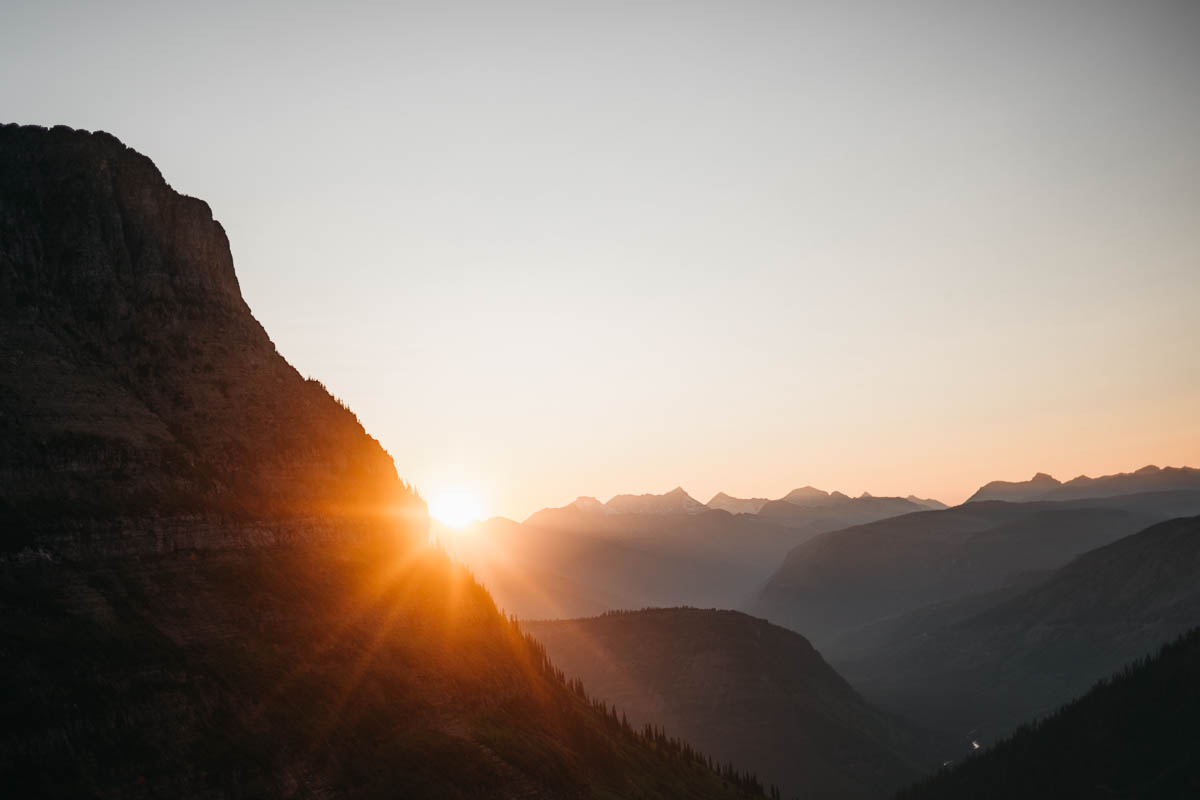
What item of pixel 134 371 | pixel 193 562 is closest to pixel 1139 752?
pixel 193 562

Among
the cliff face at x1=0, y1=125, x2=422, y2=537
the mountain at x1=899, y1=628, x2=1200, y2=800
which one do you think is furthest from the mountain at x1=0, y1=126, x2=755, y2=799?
the mountain at x1=899, y1=628, x2=1200, y2=800

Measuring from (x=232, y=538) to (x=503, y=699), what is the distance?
37.8m

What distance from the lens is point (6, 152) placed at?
85.4 metres

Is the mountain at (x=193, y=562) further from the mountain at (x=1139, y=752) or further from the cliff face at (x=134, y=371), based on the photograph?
the mountain at (x=1139, y=752)

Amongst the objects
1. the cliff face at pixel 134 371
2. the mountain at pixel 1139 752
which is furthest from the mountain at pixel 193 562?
the mountain at pixel 1139 752

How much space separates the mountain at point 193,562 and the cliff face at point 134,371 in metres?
0.23

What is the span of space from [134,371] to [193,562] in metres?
21.3

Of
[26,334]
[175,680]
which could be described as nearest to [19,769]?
[175,680]

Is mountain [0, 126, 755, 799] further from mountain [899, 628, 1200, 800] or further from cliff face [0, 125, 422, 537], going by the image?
mountain [899, 628, 1200, 800]

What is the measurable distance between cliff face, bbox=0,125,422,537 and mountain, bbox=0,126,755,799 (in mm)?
228

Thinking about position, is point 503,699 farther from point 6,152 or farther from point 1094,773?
point 1094,773

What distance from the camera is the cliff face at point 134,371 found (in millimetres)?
66688

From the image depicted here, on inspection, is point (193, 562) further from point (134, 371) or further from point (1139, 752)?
point (1139, 752)

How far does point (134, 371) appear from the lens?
78688 mm
